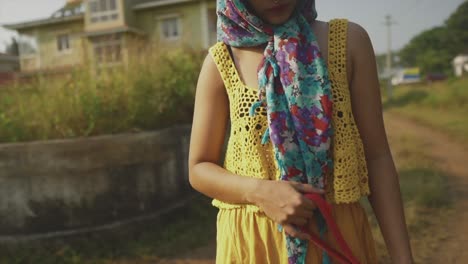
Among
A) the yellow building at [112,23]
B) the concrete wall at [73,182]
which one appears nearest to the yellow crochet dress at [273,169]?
the concrete wall at [73,182]

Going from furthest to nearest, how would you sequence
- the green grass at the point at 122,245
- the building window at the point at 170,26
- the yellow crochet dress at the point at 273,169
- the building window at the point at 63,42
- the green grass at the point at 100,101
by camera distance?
the building window at the point at 63,42 → the building window at the point at 170,26 → the green grass at the point at 100,101 → the green grass at the point at 122,245 → the yellow crochet dress at the point at 273,169

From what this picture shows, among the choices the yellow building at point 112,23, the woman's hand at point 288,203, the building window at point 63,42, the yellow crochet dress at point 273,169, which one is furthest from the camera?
the building window at point 63,42

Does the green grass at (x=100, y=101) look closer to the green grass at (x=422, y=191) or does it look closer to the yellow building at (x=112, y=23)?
the green grass at (x=422, y=191)

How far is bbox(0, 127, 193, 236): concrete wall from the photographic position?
3.73m

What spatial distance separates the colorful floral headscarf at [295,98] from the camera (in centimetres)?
105

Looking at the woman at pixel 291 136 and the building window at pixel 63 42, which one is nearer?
the woman at pixel 291 136

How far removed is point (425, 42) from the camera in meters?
50.3

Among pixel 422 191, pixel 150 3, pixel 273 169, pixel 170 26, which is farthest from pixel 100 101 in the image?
pixel 150 3

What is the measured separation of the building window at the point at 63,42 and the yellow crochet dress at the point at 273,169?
86.3ft

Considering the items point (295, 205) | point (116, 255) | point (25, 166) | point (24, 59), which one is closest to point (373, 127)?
point (295, 205)

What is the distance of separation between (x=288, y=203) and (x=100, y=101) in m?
3.65

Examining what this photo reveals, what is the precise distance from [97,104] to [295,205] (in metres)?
3.61

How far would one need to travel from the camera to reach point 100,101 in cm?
427

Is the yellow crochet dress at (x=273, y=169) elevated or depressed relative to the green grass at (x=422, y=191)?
elevated
